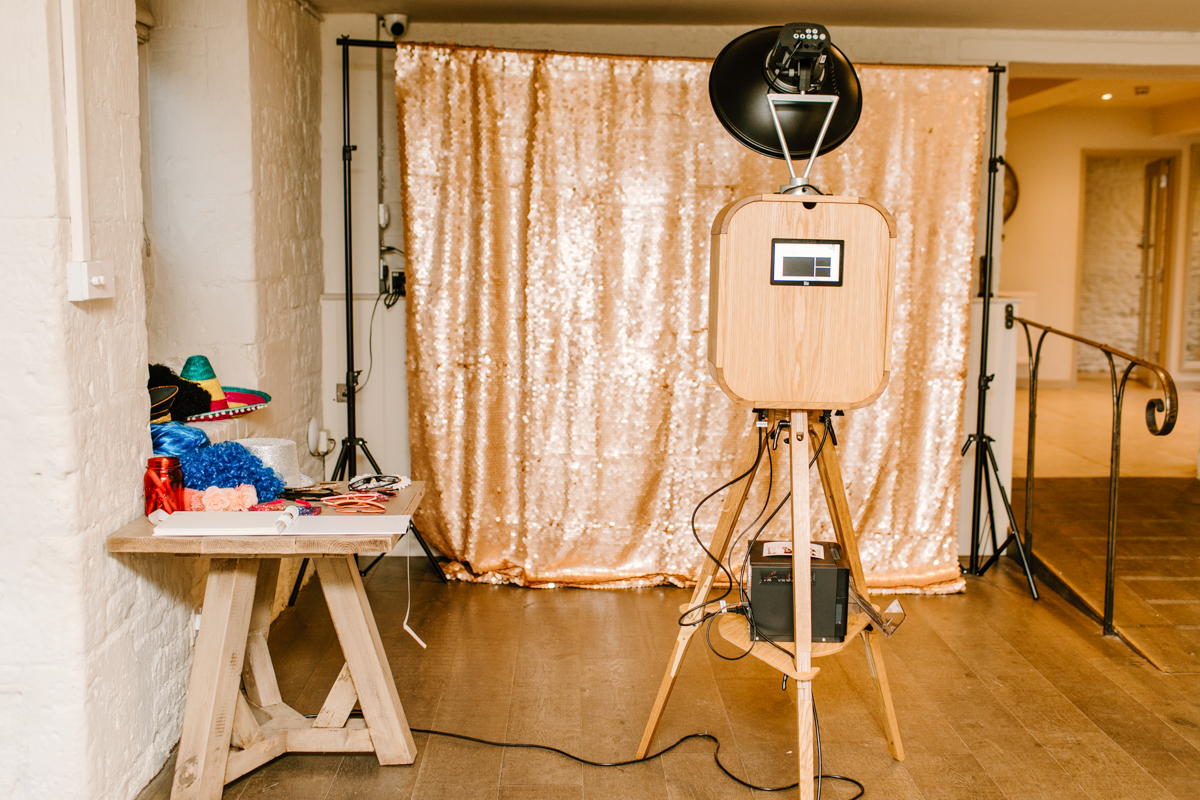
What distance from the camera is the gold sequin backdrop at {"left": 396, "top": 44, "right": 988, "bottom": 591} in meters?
3.33

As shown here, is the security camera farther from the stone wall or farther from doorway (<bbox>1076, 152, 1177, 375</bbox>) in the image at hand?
the stone wall

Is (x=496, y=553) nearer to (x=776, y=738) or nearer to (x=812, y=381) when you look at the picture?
(x=776, y=738)

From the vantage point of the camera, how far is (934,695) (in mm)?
2660

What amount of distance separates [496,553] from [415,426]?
22.6 inches

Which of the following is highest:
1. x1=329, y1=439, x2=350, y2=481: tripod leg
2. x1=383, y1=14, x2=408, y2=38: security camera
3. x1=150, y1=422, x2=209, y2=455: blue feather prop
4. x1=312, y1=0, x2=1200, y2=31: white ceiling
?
x1=312, y1=0, x2=1200, y2=31: white ceiling

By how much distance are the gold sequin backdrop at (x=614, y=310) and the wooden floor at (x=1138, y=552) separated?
22.2 inches

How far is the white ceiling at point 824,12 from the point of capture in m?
3.34

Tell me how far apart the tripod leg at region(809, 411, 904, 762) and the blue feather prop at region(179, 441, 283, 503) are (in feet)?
4.17

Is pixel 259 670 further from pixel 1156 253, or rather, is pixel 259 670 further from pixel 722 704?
pixel 1156 253

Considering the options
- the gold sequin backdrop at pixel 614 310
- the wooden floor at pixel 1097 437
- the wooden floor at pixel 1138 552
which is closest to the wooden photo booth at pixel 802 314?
the gold sequin backdrop at pixel 614 310

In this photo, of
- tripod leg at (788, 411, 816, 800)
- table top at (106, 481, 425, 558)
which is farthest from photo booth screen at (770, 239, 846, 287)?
A: table top at (106, 481, 425, 558)

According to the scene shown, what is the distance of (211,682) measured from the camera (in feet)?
6.63

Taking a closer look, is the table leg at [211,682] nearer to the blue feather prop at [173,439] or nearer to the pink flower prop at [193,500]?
the pink flower prop at [193,500]

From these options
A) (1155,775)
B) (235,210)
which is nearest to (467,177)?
(235,210)
